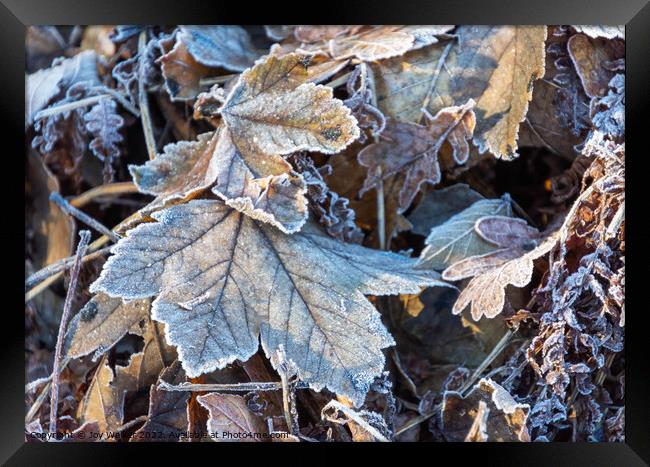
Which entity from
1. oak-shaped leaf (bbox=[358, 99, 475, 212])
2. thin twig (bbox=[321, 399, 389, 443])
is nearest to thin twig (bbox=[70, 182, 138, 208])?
oak-shaped leaf (bbox=[358, 99, 475, 212])

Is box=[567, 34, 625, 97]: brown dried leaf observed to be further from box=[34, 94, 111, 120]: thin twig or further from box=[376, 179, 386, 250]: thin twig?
box=[34, 94, 111, 120]: thin twig

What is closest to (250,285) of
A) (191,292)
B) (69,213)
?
(191,292)

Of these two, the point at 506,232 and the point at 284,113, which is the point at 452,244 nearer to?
the point at 506,232

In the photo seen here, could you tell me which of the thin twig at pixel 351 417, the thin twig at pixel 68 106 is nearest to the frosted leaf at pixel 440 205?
the thin twig at pixel 351 417

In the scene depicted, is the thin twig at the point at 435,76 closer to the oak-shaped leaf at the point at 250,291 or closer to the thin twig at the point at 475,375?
the oak-shaped leaf at the point at 250,291

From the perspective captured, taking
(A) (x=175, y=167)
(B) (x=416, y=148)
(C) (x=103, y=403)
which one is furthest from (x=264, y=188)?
(C) (x=103, y=403)

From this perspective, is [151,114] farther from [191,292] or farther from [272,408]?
[272,408]
